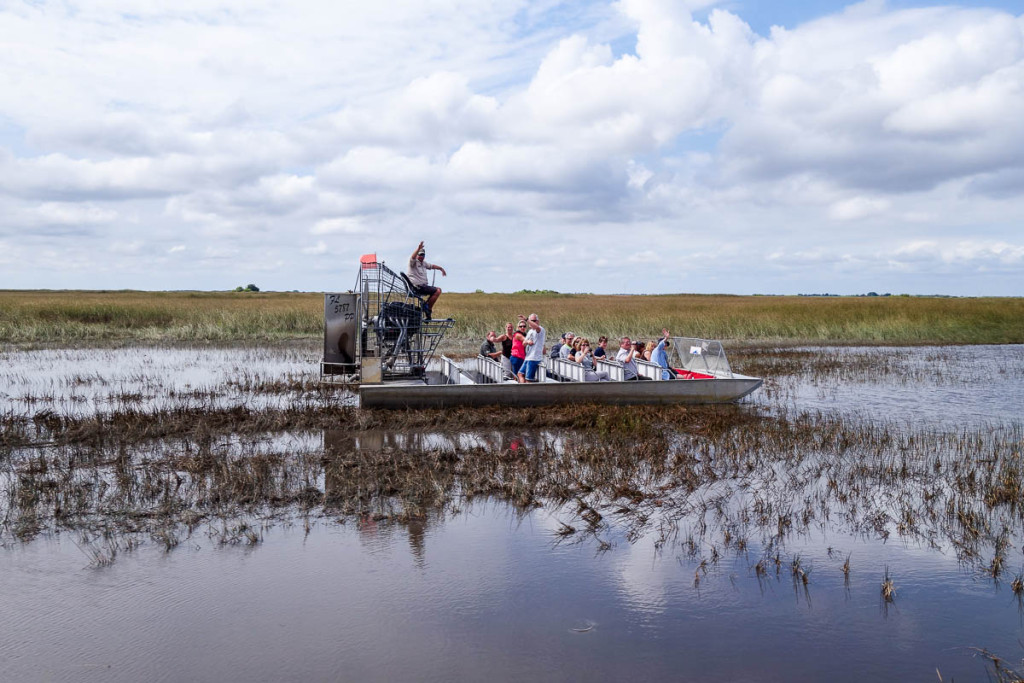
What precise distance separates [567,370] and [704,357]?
3.18 meters

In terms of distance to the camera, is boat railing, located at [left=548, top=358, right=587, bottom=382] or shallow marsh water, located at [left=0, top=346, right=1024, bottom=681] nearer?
shallow marsh water, located at [left=0, top=346, right=1024, bottom=681]

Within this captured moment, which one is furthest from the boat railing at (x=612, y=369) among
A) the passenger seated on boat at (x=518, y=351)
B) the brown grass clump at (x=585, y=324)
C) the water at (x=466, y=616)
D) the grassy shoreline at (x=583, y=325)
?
the grassy shoreline at (x=583, y=325)

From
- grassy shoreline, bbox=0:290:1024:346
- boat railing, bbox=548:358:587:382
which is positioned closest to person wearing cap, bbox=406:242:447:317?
boat railing, bbox=548:358:587:382

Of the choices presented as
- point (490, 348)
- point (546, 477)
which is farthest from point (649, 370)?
point (546, 477)

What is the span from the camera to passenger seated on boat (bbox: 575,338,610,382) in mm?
15719

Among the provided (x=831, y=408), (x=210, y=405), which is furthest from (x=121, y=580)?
(x=831, y=408)

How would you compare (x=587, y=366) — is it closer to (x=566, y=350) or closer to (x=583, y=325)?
(x=566, y=350)

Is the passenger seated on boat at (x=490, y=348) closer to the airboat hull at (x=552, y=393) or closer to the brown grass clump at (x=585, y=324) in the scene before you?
the airboat hull at (x=552, y=393)

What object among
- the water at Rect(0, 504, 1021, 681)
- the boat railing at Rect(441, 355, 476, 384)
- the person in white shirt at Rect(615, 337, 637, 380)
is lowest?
the water at Rect(0, 504, 1021, 681)

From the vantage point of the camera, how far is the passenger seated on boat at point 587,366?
15.7m

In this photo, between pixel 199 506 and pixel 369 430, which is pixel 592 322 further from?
pixel 199 506

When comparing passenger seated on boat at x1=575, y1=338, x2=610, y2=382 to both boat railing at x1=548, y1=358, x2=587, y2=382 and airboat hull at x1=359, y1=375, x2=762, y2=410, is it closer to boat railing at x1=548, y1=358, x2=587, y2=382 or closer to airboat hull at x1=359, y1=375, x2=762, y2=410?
boat railing at x1=548, y1=358, x2=587, y2=382

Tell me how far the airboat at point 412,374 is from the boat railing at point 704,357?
0.05m

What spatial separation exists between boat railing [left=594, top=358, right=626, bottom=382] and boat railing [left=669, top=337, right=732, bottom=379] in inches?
76.2
